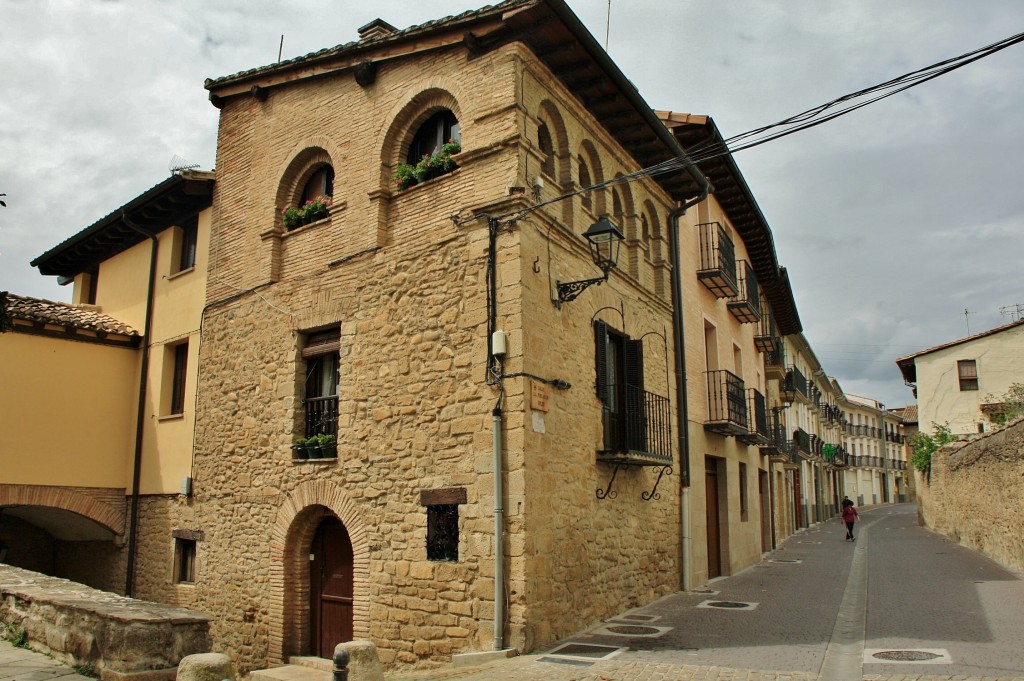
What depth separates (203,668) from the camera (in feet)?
19.0

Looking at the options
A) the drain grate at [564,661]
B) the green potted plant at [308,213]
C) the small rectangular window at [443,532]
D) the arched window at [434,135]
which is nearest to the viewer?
the drain grate at [564,661]

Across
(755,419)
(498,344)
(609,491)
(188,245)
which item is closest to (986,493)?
(755,419)

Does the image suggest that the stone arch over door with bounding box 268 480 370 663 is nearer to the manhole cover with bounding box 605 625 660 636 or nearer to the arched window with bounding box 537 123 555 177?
the manhole cover with bounding box 605 625 660 636

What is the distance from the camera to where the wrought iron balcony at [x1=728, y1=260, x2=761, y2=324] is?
16.9 meters

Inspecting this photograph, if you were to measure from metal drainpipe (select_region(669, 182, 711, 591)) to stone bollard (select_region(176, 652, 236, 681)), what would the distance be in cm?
811

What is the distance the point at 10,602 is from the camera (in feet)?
24.2

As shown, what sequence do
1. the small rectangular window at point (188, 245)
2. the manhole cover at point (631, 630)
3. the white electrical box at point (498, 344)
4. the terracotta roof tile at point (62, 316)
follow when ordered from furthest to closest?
the small rectangular window at point (188, 245), the terracotta roof tile at point (62, 316), the manhole cover at point (631, 630), the white electrical box at point (498, 344)

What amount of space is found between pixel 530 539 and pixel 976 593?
7.13 m

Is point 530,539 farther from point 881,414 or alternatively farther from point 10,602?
point 881,414

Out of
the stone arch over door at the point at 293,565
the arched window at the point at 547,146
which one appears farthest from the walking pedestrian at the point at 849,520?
the stone arch over door at the point at 293,565

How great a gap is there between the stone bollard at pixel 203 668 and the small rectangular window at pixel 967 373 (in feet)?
101

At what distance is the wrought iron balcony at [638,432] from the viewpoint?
32.9 feet

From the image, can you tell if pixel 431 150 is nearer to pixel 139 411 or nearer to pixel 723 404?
pixel 723 404

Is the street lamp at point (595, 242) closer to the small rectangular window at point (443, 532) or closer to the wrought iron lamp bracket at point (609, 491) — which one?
the wrought iron lamp bracket at point (609, 491)
